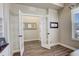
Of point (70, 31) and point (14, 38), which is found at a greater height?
point (70, 31)

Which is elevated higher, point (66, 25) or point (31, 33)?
point (66, 25)

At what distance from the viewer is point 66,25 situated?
219 cm

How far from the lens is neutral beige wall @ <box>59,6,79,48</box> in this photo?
7.14ft

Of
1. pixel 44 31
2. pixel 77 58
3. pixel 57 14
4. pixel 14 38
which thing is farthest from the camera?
pixel 44 31

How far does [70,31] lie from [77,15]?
15.5 inches

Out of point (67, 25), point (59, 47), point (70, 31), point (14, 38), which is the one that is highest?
point (67, 25)

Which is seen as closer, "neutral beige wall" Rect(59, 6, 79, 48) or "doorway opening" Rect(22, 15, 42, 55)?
"neutral beige wall" Rect(59, 6, 79, 48)

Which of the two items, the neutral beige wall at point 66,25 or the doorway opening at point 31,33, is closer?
the neutral beige wall at point 66,25

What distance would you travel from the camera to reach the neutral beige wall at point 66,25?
218cm

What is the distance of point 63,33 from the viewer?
7.50 feet

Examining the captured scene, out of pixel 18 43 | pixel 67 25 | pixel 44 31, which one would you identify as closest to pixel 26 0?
pixel 67 25

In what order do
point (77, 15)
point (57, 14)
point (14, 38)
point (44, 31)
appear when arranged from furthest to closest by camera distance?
1. point (44, 31)
2. point (14, 38)
3. point (57, 14)
4. point (77, 15)

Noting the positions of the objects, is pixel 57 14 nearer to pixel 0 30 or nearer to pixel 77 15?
pixel 77 15

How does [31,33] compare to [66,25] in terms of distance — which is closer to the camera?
[66,25]
